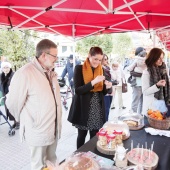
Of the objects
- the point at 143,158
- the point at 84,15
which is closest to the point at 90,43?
the point at 84,15

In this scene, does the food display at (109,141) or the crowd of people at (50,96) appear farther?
the crowd of people at (50,96)

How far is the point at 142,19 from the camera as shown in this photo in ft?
9.20

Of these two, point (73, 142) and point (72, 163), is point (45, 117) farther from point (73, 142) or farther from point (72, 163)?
point (73, 142)

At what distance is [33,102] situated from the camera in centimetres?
151

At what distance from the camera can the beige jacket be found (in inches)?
58.2

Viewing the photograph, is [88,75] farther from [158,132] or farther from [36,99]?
[158,132]

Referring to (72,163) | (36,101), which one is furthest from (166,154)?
(36,101)

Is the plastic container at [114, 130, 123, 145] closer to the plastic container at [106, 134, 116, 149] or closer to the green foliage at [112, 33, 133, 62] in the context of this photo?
the plastic container at [106, 134, 116, 149]

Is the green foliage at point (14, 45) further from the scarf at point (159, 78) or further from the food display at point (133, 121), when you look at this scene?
the food display at point (133, 121)

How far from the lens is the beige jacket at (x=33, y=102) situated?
1.48 m

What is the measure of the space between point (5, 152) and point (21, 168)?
595 mm

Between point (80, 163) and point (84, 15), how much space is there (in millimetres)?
2214

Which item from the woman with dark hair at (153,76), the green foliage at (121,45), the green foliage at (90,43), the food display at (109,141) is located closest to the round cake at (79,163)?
the food display at (109,141)

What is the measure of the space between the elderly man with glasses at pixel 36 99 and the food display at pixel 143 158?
0.73 meters
